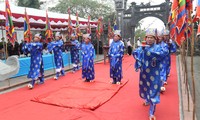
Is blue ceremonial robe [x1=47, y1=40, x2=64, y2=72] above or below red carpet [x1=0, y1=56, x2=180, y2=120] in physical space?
above

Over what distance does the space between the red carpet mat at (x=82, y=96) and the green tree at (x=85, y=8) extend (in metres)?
18.9

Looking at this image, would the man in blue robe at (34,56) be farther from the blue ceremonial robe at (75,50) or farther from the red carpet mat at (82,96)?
the blue ceremonial robe at (75,50)

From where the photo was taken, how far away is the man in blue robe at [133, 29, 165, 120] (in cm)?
353

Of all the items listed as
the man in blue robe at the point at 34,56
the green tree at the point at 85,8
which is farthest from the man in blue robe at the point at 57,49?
the green tree at the point at 85,8

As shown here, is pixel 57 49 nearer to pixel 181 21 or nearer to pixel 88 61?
pixel 88 61

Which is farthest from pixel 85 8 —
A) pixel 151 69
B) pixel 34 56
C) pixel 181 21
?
pixel 151 69

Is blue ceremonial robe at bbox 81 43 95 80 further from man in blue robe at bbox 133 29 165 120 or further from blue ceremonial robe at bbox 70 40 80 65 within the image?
man in blue robe at bbox 133 29 165 120

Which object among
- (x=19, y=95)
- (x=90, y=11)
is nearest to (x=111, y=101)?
(x=19, y=95)

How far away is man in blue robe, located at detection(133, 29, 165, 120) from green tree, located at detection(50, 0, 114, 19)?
20.9 m

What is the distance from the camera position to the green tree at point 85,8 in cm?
2383

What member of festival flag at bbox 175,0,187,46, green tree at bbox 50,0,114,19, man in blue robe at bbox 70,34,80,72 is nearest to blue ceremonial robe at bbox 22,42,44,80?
man in blue robe at bbox 70,34,80,72

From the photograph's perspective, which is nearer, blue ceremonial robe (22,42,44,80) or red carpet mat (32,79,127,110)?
red carpet mat (32,79,127,110)

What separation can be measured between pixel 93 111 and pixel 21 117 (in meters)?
1.23

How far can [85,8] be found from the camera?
24.2m
